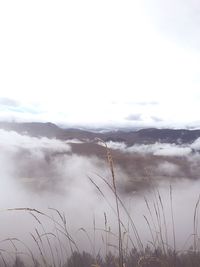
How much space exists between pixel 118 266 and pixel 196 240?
4.24 ft

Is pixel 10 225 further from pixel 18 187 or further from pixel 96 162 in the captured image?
pixel 96 162

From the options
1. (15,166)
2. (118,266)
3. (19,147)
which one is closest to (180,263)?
(118,266)

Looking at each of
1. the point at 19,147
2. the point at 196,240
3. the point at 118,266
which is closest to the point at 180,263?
the point at 196,240

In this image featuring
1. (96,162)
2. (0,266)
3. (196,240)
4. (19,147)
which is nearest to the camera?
(196,240)

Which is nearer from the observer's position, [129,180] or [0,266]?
[0,266]

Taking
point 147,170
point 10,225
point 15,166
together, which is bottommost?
point 10,225

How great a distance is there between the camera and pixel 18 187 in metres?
195

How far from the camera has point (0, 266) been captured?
6.00 meters

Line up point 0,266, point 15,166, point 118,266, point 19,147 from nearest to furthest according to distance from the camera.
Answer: point 118,266, point 0,266, point 19,147, point 15,166

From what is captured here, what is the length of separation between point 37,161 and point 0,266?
580ft

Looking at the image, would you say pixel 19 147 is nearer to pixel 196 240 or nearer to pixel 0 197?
pixel 0 197

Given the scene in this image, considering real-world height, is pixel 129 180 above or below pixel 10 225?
above

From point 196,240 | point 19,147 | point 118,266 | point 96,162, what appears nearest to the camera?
point 118,266

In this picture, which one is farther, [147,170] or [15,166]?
[15,166]
